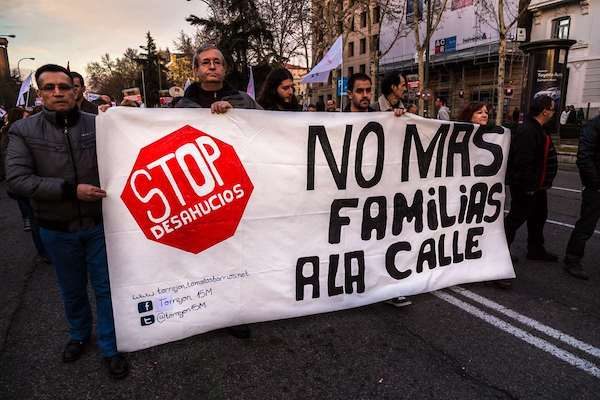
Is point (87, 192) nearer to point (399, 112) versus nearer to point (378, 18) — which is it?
point (399, 112)

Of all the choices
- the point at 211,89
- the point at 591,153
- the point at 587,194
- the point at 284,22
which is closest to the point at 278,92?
the point at 211,89

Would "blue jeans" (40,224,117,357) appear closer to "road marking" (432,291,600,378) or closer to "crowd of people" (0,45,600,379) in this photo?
"crowd of people" (0,45,600,379)

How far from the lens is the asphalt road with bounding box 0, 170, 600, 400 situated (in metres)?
2.51

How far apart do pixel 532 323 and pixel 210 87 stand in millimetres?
3065

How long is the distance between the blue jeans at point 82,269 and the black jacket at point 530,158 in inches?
149

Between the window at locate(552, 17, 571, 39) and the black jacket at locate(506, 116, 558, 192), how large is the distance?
94.3 ft

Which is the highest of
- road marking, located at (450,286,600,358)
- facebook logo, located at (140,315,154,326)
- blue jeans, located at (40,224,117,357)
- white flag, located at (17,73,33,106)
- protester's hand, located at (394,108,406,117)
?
white flag, located at (17,73,33,106)

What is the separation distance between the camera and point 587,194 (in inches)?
170

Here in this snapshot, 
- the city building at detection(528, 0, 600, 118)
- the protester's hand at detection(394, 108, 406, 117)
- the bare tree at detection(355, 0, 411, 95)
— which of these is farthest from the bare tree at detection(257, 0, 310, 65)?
the protester's hand at detection(394, 108, 406, 117)

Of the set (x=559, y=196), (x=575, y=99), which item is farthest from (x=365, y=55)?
(x=559, y=196)

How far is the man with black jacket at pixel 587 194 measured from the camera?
13.6ft

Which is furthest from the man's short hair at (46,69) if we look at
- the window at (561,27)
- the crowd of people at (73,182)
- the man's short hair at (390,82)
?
the window at (561,27)

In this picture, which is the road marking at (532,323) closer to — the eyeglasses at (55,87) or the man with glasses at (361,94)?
the man with glasses at (361,94)

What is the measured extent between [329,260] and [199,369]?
1.23 m
